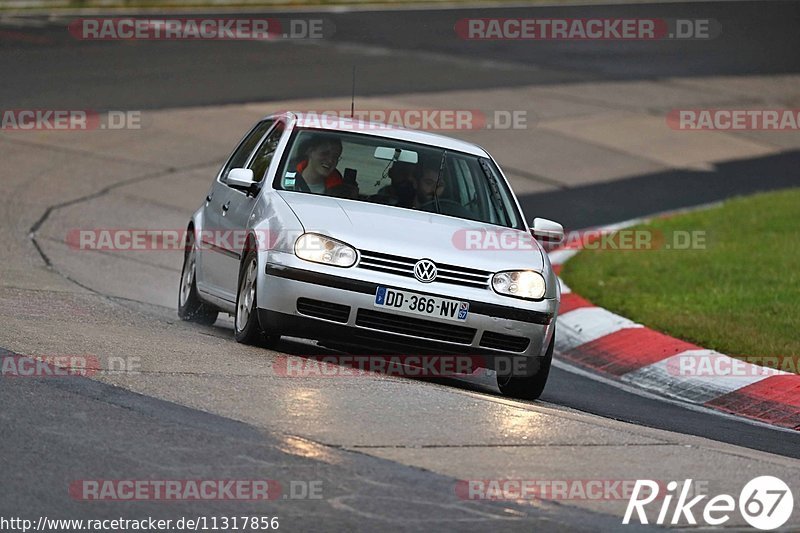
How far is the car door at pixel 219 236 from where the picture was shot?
9891 millimetres

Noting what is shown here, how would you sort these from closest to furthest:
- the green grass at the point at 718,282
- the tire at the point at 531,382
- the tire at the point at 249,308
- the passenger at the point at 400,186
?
1. the tire at the point at 249,308
2. the tire at the point at 531,382
3. the passenger at the point at 400,186
4. the green grass at the point at 718,282

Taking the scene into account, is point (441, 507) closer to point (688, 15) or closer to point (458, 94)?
point (458, 94)

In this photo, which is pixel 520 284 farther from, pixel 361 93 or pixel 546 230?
pixel 361 93

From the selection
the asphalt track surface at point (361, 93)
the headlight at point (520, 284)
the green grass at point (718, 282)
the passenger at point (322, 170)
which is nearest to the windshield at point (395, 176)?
the passenger at point (322, 170)

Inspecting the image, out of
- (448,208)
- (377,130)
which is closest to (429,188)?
(448,208)

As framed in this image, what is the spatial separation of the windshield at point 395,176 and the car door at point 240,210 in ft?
0.71

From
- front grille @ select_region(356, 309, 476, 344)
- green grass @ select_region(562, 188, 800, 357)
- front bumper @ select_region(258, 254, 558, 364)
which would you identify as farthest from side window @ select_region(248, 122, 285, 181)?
green grass @ select_region(562, 188, 800, 357)

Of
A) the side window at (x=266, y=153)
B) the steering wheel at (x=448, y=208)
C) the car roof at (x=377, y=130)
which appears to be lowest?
the steering wheel at (x=448, y=208)

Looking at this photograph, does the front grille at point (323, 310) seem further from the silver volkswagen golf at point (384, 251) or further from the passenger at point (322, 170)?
the passenger at point (322, 170)

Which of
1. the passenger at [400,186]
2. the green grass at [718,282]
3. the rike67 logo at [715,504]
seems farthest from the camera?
the green grass at [718,282]

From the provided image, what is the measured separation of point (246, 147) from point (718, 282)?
477 cm

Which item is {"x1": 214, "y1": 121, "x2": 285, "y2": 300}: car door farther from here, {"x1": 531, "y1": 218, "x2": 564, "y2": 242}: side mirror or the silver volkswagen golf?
{"x1": 531, "y1": 218, "x2": 564, "y2": 242}: side mirror

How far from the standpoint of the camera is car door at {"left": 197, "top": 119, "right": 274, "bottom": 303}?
9.89m

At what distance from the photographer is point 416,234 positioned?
873 centimetres
